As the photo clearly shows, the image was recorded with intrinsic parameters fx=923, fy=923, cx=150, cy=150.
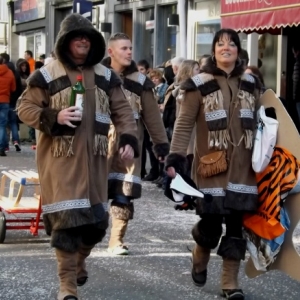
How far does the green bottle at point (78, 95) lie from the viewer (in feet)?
18.0

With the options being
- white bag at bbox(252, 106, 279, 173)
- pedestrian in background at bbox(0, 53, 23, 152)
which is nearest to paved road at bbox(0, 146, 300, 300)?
white bag at bbox(252, 106, 279, 173)

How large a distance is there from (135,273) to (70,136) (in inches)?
69.7

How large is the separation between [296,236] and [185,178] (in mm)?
3005

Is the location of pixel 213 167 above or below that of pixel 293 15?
below

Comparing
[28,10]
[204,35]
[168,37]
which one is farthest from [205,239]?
[28,10]

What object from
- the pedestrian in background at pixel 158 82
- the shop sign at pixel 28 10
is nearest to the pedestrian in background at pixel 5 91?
the pedestrian in background at pixel 158 82

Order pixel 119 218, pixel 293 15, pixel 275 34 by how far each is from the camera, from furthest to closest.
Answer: pixel 275 34 < pixel 293 15 < pixel 119 218

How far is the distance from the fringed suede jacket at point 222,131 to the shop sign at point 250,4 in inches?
312

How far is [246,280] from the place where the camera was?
6.82 meters

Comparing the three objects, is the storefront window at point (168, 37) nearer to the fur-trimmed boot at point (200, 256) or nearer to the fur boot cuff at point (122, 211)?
the fur boot cuff at point (122, 211)

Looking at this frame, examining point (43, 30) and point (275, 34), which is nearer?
point (275, 34)

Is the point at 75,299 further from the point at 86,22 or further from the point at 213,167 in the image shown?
the point at 86,22

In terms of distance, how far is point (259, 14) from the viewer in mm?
14578

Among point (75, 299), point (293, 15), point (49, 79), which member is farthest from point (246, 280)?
point (293, 15)
